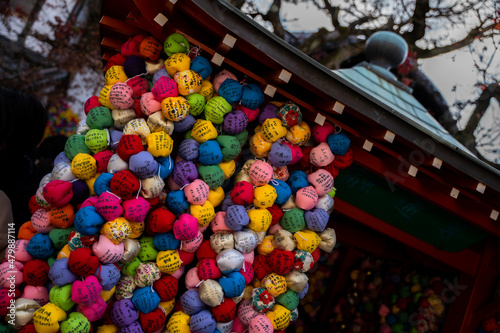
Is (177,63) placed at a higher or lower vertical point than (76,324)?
higher

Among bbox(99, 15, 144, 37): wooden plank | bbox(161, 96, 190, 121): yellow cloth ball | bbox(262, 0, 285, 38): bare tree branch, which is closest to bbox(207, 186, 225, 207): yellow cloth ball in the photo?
bbox(161, 96, 190, 121): yellow cloth ball

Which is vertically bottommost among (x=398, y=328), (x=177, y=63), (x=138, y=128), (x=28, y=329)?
(x=28, y=329)

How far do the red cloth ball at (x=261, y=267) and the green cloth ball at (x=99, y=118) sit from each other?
4.26 ft

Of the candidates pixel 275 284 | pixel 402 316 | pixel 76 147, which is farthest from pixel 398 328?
pixel 76 147

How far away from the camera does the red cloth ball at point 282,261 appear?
2.26 metres

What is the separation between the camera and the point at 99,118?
2.24 meters

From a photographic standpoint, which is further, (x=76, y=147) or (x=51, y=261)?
(x=76, y=147)

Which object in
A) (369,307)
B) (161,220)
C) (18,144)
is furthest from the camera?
(369,307)

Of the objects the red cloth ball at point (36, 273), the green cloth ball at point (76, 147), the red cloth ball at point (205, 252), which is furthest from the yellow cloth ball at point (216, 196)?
the red cloth ball at point (36, 273)

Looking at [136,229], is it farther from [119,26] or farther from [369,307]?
[369,307]

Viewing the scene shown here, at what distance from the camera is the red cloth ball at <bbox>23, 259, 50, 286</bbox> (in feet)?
6.66

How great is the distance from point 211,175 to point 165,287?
72 cm

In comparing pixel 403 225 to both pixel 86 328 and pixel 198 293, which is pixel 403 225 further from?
pixel 86 328

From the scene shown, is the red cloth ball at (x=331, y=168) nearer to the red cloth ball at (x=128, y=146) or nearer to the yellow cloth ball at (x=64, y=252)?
the red cloth ball at (x=128, y=146)
